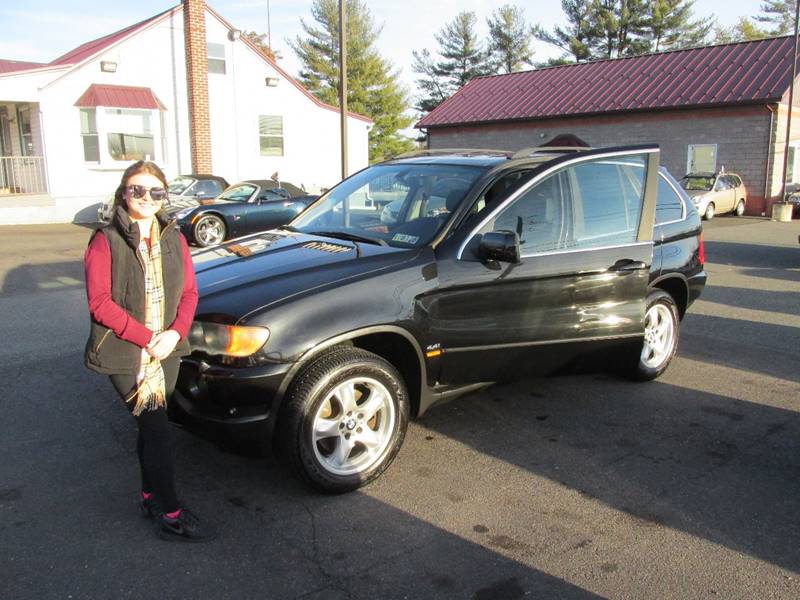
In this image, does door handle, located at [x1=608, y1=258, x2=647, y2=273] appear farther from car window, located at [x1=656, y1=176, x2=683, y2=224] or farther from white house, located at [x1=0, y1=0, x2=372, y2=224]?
white house, located at [x1=0, y1=0, x2=372, y2=224]

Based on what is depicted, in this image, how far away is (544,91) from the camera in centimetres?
2945

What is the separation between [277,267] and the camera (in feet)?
13.1

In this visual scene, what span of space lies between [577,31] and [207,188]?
135ft

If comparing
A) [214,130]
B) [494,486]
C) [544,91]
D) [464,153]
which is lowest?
[494,486]

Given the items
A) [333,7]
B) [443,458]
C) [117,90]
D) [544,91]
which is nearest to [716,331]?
[443,458]

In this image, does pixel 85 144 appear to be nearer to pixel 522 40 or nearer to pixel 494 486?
pixel 494 486

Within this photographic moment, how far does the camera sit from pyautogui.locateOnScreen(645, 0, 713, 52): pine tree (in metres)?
Answer: 46.9

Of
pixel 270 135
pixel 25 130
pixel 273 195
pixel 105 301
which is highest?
pixel 25 130

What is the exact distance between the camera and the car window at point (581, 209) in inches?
174

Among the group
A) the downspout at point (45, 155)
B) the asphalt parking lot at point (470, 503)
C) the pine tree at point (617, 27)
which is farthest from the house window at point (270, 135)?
the pine tree at point (617, 27)

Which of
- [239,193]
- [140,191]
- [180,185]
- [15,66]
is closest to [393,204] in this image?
[140,191]

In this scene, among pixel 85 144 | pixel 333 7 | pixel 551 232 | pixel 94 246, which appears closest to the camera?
pixel 94 246

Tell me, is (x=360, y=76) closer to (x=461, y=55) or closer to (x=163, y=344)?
(x=461, y=55)

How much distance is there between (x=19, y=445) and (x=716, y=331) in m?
6.40
